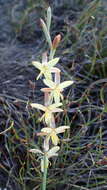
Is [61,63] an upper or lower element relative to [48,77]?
lower

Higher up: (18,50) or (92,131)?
(18,50)

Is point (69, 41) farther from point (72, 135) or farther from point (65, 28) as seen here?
point (72, 135)

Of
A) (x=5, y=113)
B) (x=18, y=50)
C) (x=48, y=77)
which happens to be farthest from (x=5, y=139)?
(x=18, y=50)

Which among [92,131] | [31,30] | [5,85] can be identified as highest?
[31,30]

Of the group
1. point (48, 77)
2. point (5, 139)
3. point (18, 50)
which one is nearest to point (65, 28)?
point (18, 50)

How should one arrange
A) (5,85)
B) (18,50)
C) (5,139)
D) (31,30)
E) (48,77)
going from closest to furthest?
(48,77) → (5,139) → (5,85) → (18,50) → (31,30)

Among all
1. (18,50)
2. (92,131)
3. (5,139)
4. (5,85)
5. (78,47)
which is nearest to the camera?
(5,139)

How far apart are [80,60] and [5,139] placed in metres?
0.77

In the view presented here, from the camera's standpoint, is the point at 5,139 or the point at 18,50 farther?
the point at 18,50

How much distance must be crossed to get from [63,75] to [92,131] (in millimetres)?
428

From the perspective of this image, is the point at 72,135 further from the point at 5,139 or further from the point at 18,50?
the point at 18,50

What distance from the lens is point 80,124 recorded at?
82.2 inches

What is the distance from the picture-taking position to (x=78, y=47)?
2.51m

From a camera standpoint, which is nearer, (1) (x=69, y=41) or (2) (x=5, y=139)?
(2) (x=5, y=139)
